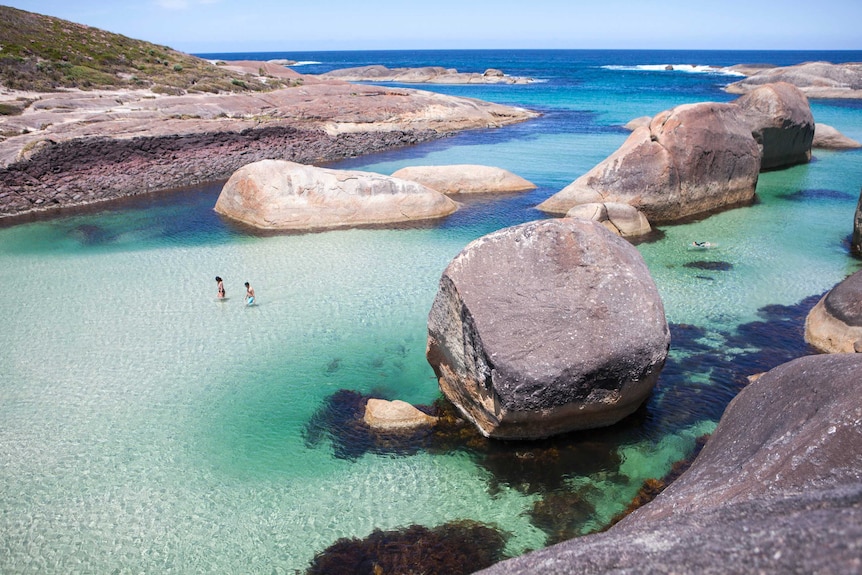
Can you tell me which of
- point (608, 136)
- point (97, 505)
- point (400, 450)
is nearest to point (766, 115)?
point (608, 136)

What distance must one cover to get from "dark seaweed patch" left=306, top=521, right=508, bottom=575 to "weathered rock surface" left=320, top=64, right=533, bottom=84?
92944mm

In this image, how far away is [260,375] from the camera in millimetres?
12516

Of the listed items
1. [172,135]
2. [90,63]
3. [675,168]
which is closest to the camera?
[675,168]

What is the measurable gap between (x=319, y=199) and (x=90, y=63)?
3175 cm

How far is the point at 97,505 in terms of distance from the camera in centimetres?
904

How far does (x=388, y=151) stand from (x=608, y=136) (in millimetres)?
14922

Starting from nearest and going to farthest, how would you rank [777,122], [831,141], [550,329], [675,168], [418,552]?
1. [418,552]
2. [550,329]
3. [675,168]
4. [777,122]
5. [831,141]

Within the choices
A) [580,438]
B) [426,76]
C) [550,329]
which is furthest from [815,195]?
[426,76]

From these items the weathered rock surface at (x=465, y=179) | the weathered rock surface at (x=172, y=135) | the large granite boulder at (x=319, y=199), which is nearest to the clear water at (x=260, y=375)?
the large granite boulder at (x=319, y=199)

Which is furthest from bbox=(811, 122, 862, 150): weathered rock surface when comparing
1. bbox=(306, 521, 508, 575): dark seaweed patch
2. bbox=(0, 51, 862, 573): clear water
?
bbox=(306, 521, 508, 575): dark seaweed patch

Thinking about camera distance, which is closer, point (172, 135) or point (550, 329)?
point (550, 329)

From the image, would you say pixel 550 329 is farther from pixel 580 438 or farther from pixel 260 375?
pixel 260 375

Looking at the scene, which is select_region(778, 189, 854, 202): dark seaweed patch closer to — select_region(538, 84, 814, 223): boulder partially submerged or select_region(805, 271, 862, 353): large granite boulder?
select_region(538, 84, 814, 223): boulder partially submerged

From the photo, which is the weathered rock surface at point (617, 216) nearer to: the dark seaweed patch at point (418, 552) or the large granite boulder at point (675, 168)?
the large granite boulder at point (675, 168)
